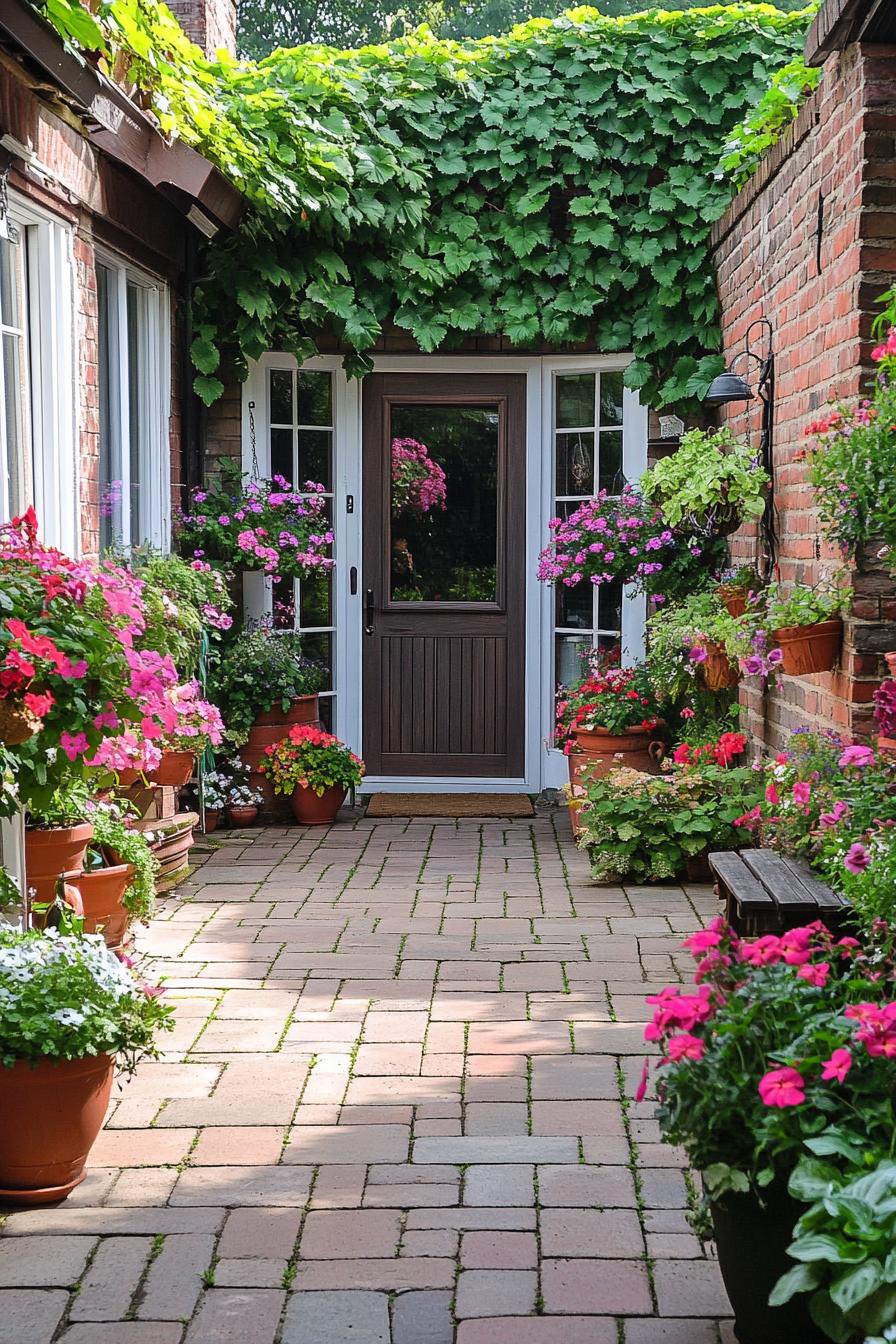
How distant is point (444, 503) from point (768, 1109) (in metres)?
6.12

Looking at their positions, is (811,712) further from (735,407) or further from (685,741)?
(735,407)

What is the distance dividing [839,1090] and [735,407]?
4.93 metres

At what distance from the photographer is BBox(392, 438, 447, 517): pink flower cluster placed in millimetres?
8242

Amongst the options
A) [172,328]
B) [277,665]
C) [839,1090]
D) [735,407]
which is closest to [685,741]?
[735,407]

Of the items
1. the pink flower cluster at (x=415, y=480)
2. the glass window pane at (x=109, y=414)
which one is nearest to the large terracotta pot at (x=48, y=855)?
the glass window pane at (x=109, y=414)

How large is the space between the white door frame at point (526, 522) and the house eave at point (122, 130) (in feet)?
4.13

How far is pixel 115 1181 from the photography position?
331cm

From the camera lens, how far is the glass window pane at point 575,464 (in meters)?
8.08

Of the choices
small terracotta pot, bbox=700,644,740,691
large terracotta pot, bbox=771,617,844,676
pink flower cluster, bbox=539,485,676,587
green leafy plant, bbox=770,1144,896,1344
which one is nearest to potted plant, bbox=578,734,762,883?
small terracotta pot, bbox=700,644,740,691

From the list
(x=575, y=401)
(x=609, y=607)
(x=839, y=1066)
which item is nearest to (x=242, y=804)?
(x=609, y=607)

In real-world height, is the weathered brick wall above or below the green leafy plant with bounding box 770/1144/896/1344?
above

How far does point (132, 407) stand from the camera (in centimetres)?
682

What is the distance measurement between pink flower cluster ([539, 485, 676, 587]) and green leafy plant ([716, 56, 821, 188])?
1623mm

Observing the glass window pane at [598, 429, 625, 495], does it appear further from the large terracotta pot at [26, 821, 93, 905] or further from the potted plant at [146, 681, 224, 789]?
the large terracotta pot at [26, 821, 93, 905]
